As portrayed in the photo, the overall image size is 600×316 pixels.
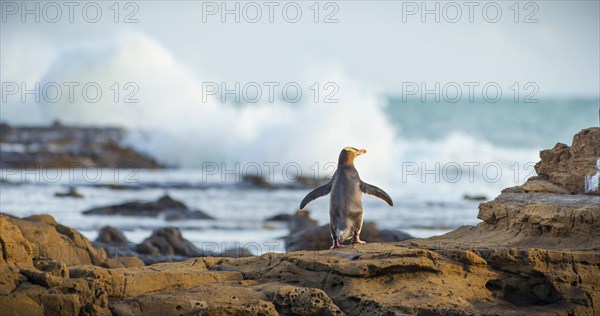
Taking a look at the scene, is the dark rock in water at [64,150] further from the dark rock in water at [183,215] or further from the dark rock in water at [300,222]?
the dark rock in water at [300,222]

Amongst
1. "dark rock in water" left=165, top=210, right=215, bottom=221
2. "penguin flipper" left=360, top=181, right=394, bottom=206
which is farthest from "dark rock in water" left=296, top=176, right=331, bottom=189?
"penguin flipper" left=360, top=181, right=394, bottom=206

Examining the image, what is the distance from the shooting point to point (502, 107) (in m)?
76.8

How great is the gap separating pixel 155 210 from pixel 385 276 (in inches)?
528

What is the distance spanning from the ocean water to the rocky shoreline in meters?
6.69

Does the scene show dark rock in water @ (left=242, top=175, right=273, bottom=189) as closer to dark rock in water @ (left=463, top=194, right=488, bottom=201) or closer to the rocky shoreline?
dark rock in water @ (left=463, top=194, right=488, bottom=201)

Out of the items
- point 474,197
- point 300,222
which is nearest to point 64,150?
point 474,197

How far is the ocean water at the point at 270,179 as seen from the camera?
19766 millimetres

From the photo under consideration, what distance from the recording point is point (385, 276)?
862cm

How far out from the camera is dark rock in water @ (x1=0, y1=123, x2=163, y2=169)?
32531mm

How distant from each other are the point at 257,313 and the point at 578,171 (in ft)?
11.7

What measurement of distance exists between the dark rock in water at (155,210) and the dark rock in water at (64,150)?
32.5ft

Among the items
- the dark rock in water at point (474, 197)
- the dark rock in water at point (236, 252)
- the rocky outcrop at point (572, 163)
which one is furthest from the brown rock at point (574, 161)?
the dark rock in water at point (474, 197)

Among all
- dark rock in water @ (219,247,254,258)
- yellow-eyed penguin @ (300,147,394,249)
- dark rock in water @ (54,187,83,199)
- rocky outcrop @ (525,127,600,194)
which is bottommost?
dark rock in water @ (219,247,254,258)

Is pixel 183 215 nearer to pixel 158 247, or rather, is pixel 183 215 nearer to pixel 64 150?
pixel 158 247
